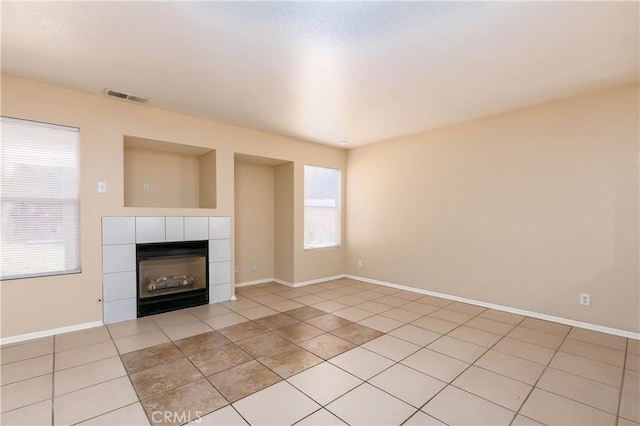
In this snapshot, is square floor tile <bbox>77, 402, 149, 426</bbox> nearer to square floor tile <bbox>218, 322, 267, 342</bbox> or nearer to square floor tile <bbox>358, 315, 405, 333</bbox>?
square floor tile <bbox>218, 322, 267, 342</bbox>

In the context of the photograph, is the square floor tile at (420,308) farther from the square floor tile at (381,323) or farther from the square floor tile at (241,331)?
the square floor tile at (241,331)

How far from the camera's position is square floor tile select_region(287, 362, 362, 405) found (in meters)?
2.09

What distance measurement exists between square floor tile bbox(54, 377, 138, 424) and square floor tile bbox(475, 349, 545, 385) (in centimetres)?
271

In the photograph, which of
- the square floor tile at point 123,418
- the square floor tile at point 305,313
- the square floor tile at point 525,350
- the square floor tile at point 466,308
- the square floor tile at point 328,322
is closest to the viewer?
the square floor tile at point 123,418

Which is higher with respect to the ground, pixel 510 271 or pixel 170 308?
pixel 510 271

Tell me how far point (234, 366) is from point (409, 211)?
3.58 m

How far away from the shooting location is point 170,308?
3852mm

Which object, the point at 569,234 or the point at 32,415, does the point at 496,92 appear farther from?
the point at 32,415

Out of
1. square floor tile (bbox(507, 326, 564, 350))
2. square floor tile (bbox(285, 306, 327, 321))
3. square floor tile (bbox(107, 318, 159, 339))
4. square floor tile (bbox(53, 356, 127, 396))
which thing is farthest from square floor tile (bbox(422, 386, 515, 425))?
square floor tile (bbox(107, 318, 159, 339))

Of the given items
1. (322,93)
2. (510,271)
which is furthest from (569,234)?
(322,93)

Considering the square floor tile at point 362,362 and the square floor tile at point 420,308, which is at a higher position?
the square floor tile at point 362,362

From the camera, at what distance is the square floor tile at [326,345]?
2716 millimetres

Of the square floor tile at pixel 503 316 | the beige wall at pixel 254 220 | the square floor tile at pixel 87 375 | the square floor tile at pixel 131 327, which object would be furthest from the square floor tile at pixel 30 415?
the square floor tile at pixel 503 316

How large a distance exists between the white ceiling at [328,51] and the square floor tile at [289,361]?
2.59 metres
